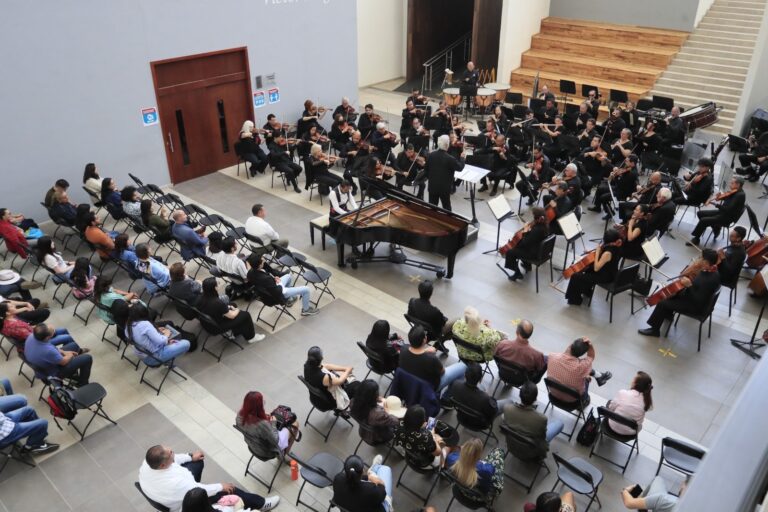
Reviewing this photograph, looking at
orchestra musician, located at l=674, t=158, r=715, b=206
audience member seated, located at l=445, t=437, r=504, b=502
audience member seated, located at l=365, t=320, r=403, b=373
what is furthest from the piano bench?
orchestra musician, located at l=674, t=158, r=715, b=206

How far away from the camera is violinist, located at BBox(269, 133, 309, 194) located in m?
13.7

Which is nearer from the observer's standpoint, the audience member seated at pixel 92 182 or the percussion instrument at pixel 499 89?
the audience member seated at pixel 92 182

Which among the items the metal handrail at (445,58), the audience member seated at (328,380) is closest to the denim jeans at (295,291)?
the audience member seated at (328,380)

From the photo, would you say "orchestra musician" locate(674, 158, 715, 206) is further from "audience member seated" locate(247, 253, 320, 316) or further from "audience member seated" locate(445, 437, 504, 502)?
"audience member seated" locate(445, 437, 504, 502)

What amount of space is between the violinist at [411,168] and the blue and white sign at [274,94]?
4.63 m

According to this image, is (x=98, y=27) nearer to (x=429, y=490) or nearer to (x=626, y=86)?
(x=429, y=490)

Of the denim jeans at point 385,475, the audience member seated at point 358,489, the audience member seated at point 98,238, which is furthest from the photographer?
the audience member seated at point 98,238

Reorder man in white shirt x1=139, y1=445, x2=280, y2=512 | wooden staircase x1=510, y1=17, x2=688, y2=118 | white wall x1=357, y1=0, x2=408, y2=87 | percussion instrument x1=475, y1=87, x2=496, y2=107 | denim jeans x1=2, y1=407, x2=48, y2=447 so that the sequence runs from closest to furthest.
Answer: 1. man in white shirt x1=139, y1=445, x2=280, y2=512
2. denim jeans x1=2, y1=407, x2=48, y2=447
3. percussion instrument x1=475, y1=87, x2=496, y2=107
4. wooden staircase x1=510, y1=17, x2=688, y2=118
5. white wall x1=357, y1=0, x2=408, y2=87

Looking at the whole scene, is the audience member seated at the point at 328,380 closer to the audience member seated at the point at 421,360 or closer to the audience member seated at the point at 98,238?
the audience member seated at the point at 421,360

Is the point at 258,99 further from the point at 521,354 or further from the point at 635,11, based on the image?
the point at 635,11

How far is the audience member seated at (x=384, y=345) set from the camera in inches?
277

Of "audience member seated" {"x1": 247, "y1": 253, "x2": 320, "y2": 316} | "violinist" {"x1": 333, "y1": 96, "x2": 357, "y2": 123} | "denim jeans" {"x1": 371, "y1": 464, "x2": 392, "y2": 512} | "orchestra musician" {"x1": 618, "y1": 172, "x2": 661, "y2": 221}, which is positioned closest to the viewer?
"denim jeans" {"x1": 371, "y1": 464, "x2": 392, "y2": 512}

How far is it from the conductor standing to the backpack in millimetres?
7180

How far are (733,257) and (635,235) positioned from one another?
4.71 feet
